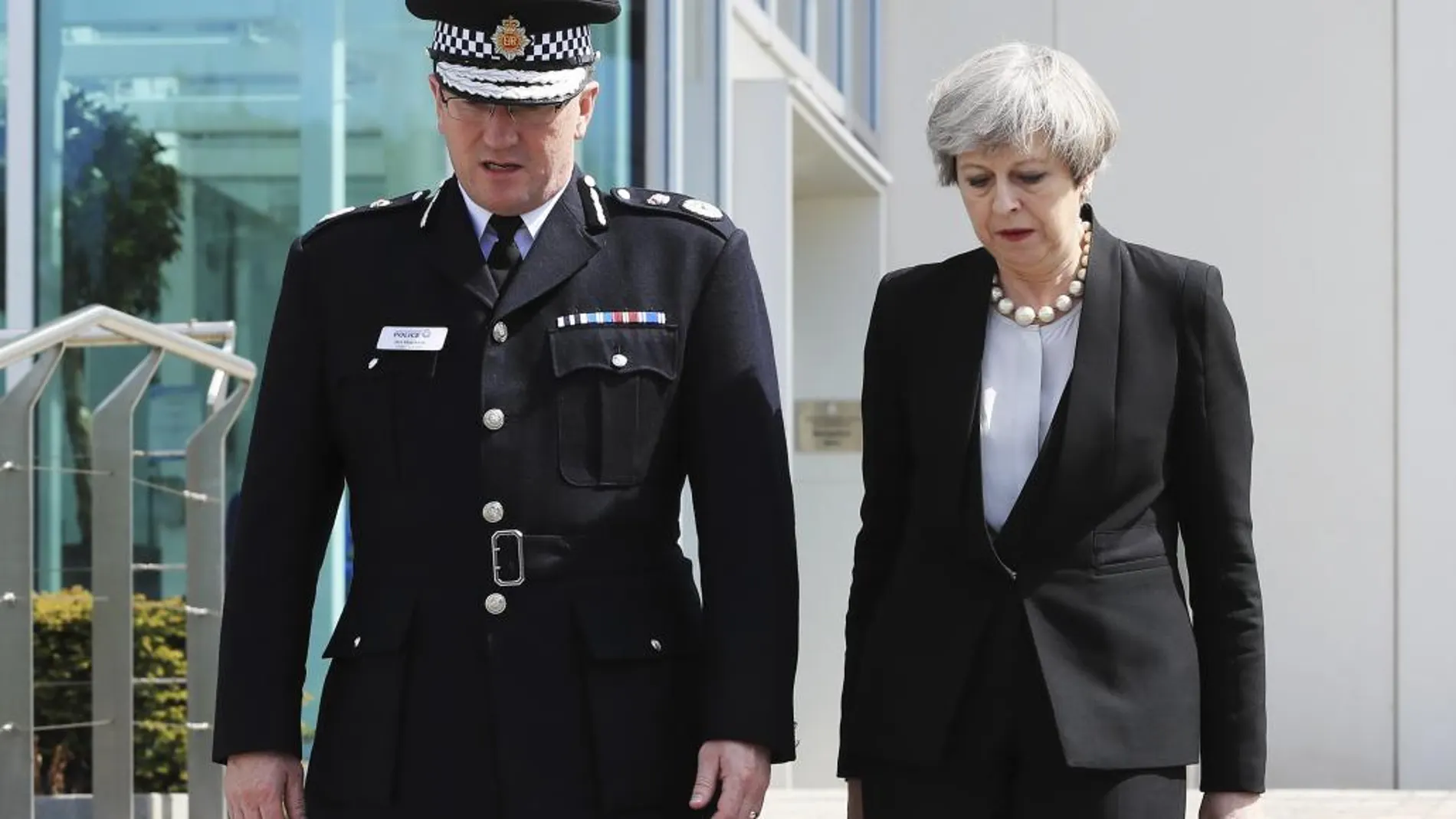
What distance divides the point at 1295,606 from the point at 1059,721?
1260cm

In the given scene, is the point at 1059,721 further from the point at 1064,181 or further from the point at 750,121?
the point at 750,121

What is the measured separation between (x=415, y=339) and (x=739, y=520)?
0.48 m

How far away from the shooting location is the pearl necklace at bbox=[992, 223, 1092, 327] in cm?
327

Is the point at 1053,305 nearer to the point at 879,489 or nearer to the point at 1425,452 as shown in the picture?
the point at 879,489

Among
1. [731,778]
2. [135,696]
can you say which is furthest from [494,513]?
[135,696]

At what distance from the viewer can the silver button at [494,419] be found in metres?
3.20

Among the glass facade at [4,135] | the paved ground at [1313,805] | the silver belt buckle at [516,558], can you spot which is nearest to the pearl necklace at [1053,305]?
the silver belt buckle at [516,558]

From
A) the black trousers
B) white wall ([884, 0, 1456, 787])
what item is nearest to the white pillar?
white wall ([884, 0, 1456, 787])

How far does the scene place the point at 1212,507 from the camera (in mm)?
3221

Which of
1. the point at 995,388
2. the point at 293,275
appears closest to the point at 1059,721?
the point at 995,388

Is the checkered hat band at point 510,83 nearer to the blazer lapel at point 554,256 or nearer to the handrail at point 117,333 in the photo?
the blazer lapel at point 554,256

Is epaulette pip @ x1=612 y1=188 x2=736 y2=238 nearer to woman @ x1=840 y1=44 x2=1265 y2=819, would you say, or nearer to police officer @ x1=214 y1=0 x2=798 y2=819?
police officer @ x1=214 y1=0 x2=798 y2=819

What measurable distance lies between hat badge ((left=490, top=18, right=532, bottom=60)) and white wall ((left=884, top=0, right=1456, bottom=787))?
1199 centimetres

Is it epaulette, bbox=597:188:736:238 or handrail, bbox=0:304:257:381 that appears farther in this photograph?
handrail, bbox=0:304:257:381
